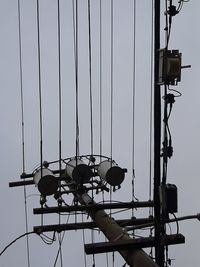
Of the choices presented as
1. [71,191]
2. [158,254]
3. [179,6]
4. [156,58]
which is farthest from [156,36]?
→ [71,191]

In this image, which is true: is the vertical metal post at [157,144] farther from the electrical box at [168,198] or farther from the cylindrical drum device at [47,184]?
the cylindrical drum device at [47,184]

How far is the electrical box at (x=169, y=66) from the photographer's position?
4336 millimetres

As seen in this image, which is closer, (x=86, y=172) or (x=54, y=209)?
(x=54, y=209)

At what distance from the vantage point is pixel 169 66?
4332mm

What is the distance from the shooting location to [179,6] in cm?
462

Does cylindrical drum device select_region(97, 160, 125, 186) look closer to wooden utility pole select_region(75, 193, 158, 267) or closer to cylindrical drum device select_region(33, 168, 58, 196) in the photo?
wooden utility pole select_region(75, 193, 158, 267)

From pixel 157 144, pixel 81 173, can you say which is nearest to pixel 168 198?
pixel 157 144

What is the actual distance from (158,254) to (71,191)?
337 centimetres

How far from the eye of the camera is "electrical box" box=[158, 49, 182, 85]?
4.34 metres

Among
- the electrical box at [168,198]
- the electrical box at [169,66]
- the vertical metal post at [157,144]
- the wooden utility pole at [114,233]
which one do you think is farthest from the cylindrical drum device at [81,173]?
the electrical box at [169,66]

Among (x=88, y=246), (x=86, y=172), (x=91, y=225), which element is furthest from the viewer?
(x=86, y=172)

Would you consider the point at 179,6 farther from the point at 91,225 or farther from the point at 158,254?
the point at 91,225

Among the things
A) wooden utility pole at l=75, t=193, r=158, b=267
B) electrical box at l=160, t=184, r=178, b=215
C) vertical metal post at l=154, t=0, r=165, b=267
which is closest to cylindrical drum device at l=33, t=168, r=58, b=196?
wooden utility pole at l=75, t=193, r=158, b=267

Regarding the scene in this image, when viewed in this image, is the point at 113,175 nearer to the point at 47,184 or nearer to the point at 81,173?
the point at 81,173
